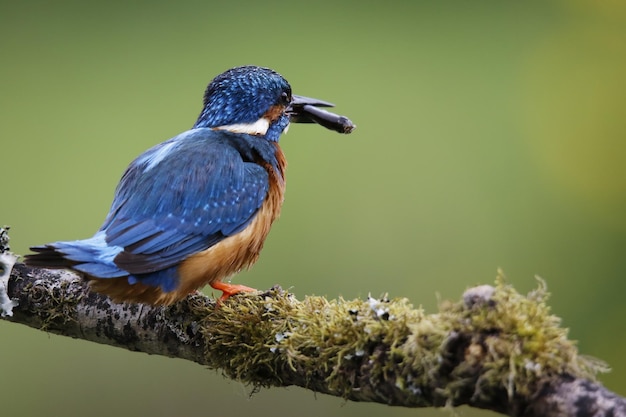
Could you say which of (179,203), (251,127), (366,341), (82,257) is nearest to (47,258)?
(82,257)

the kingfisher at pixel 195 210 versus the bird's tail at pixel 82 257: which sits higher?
the kingfisher at pixel 195 210

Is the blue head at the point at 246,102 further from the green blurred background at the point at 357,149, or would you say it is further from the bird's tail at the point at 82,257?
the green blurred background at the point at 357,149

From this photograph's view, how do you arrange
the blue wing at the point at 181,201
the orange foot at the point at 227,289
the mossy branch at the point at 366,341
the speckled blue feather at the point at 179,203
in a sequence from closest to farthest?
the mossy branch at the point at 366,341
the speckled blue feather at the point at 179,203
the blue wing at the point at 181,201
the orange foot at the point at 227,289

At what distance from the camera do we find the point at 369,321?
2273 mm

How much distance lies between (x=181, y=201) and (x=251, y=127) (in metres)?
0.73

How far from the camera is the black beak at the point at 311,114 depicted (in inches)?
149

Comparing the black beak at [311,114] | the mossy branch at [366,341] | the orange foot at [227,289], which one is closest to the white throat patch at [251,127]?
the black beak at [311,114]

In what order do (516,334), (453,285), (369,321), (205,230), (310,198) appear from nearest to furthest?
(516,334) < (369,321) < (205,230) < (453,285) < (310,198)

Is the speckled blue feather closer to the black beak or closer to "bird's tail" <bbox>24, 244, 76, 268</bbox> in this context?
"bird's tail" <bbox>24, 244, 76, 268</bbox>

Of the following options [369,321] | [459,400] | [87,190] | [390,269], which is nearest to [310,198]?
[390,269]

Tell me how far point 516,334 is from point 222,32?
4757mm

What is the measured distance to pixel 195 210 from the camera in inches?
124

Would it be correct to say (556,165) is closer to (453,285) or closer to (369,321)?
(453,285)

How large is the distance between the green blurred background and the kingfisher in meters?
1.38
